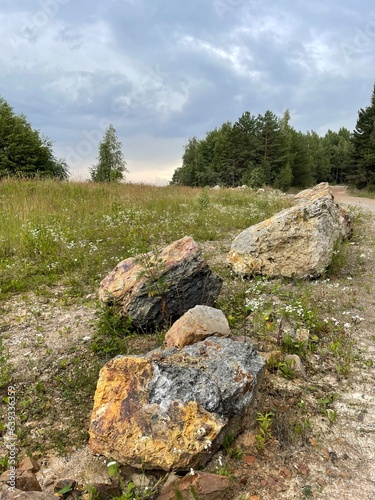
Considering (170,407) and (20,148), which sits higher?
(20,148)

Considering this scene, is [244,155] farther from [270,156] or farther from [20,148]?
[20,148]

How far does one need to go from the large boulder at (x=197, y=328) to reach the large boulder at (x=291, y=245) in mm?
2785

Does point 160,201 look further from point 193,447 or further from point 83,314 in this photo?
point 193,447

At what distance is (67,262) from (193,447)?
18.2 feet

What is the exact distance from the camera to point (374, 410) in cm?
321

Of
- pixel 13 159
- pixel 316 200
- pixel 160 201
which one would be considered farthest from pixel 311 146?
pixel 316 200

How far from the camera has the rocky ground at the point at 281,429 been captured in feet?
8.09

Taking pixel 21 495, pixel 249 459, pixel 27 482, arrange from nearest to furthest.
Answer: pixel 21 495 → pixel 27 482 → pixel 249 459

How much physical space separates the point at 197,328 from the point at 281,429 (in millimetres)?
1222

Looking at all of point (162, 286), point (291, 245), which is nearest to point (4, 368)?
point (162, 286)

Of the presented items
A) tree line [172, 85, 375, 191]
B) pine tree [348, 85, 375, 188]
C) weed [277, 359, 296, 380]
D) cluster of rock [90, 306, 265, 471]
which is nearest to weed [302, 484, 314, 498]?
cluster of rock [90, 306, 265, 471]

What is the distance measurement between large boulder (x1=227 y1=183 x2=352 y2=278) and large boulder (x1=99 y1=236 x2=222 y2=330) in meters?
1.85

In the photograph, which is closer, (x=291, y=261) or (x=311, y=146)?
(x=291, y=261)

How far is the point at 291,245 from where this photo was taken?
22.6ft
